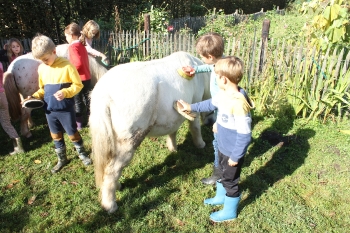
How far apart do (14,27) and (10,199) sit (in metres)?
7.44

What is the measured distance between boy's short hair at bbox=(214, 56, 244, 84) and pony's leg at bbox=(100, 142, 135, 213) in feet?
3.82

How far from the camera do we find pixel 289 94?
5000 mm

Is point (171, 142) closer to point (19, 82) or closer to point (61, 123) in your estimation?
point (61, 123)

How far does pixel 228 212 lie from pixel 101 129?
1575mm

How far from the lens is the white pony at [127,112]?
8.36 feet

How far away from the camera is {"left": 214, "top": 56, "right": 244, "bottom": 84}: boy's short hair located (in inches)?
90.4

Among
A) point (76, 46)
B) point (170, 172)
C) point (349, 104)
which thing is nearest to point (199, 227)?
point (170, 172)

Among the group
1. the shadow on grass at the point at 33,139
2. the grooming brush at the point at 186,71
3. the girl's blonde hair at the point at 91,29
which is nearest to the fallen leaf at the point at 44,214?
the shadow on grass at the point at 33,139

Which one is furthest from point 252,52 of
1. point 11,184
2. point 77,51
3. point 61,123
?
point 11,184

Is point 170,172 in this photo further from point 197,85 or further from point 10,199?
point 10,199

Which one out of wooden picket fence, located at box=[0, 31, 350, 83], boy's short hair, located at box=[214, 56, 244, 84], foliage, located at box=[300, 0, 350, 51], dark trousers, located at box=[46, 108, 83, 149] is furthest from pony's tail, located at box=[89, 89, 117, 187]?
foliage, located at box=[300, 0, 350, 51]

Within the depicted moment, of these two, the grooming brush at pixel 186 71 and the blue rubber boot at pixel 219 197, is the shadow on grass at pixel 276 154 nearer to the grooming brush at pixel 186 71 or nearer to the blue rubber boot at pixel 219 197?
the blue rubber boot at pixel 219 197

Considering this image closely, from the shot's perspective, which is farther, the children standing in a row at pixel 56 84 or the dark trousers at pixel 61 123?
the dark trousers at pixel 61 123

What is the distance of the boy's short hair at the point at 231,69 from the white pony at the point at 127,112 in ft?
2.42
